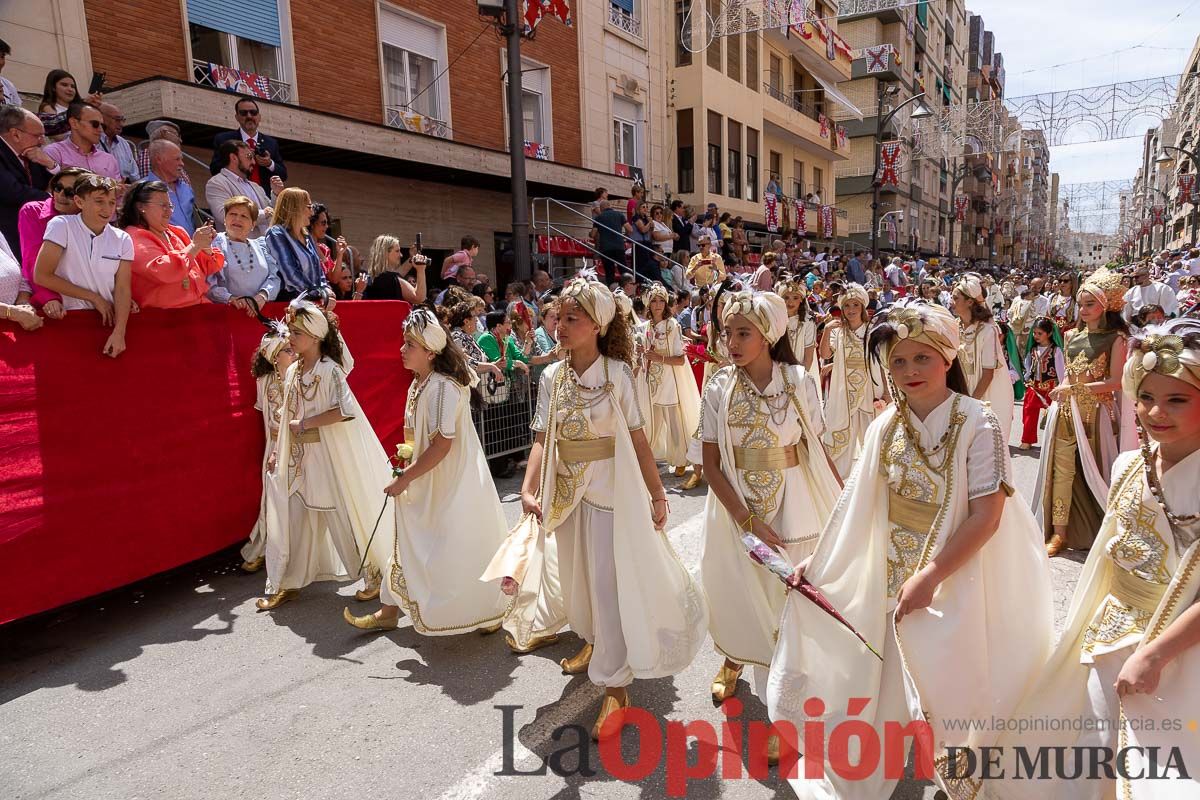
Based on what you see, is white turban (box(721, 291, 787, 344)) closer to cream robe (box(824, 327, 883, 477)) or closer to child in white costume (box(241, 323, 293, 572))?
child in white costume (box(241, 323, 293, 572))

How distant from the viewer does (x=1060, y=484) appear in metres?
5.32

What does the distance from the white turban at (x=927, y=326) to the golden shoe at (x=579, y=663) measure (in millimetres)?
2223

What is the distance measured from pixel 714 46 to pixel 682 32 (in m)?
1.82

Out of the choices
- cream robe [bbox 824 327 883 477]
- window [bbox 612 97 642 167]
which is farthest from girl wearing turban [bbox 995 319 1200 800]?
window [bbox 612 97 642 167]

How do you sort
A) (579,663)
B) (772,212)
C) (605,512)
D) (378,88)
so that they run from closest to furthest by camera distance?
(605,512) < (579,663) < (378,88) < (772,212)

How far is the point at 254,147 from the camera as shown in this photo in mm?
7863

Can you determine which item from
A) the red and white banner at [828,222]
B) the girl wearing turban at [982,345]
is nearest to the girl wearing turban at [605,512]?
the girl wearing turban at [982,345]

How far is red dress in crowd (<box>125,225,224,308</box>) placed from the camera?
477cm

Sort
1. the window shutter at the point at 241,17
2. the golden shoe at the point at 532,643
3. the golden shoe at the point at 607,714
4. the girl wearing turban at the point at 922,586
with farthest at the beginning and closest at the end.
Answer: the window shutter at the point at 241,17
the golden shoe at the point at 532,643
the golden shoe at the point at 607,714
the girl wearing turban at the point at 922,586

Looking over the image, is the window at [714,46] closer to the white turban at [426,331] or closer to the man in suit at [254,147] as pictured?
the man in suit at [254,147]

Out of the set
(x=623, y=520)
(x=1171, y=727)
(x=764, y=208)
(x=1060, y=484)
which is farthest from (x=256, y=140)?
(x=764, y=208)

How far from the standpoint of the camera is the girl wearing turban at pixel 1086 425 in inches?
192

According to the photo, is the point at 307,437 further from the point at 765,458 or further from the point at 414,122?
the point at 414,122

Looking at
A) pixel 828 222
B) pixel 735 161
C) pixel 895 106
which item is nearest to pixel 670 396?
pixel 735 161
